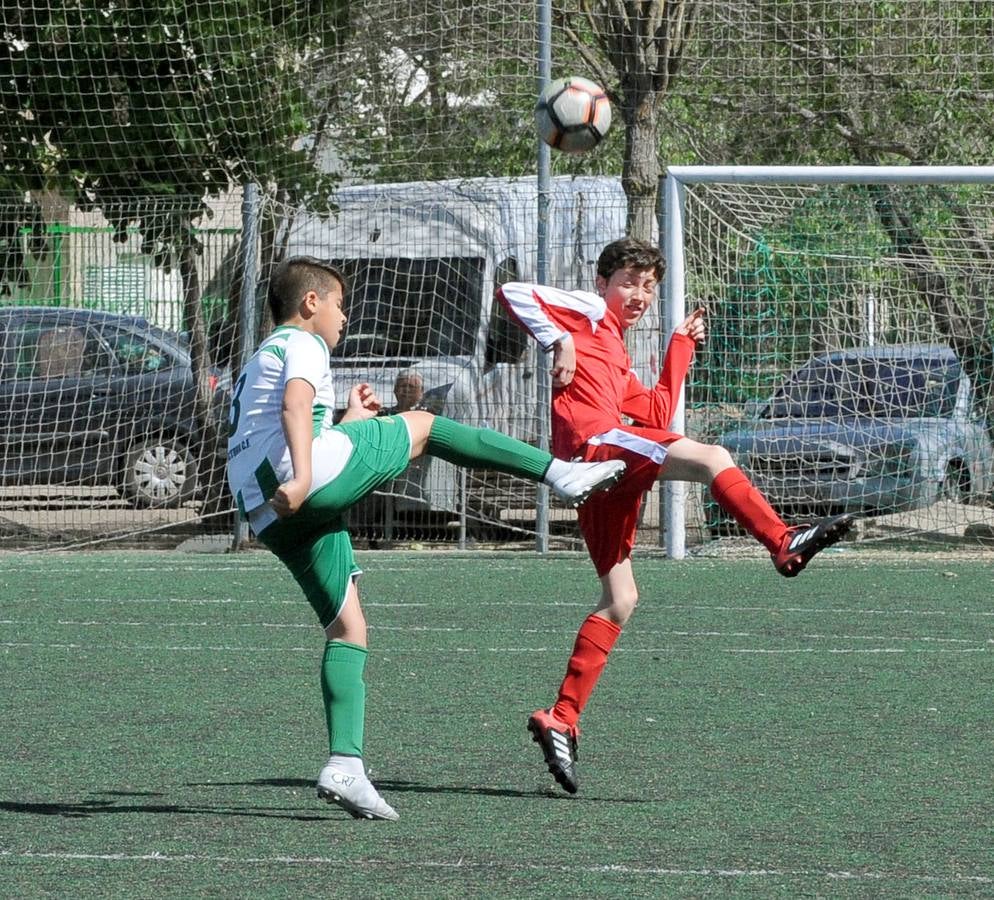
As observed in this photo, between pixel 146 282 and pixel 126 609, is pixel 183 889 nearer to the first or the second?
pixel 126 609

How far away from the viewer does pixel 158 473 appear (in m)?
13.3

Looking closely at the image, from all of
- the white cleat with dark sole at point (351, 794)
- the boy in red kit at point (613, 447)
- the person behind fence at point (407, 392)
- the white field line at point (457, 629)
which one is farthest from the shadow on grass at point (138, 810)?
the person behind fence at point (407, 392)

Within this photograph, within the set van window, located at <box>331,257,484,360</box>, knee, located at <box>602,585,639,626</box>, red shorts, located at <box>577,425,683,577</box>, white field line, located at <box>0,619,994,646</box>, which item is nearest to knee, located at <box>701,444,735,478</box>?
red shorts, located at <box>577,425,683,577</box>

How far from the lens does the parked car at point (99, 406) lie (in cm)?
1319

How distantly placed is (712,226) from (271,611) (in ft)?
17.1

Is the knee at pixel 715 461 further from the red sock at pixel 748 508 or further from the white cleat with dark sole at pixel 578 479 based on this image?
the white cleat with dark sole at pixel 578 479

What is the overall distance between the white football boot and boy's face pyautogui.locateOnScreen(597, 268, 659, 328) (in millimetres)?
1816

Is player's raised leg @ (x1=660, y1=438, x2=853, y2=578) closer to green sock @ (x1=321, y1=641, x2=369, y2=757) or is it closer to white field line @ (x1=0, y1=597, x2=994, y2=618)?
green sock @ (x1=321, y1=641, x2=369, y2=757)

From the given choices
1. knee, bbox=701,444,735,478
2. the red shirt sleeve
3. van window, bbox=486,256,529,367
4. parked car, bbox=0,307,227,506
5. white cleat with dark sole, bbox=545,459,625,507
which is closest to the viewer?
white cleat with dark sole, bbox=545,459,625,507

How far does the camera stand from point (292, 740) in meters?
5.82

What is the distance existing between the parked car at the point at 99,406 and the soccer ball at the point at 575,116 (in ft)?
13.4

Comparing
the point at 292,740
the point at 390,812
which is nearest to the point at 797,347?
the point at 292,740

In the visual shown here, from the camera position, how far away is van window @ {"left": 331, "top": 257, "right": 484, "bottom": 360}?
13.5 m

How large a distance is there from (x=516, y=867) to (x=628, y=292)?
2.15m
